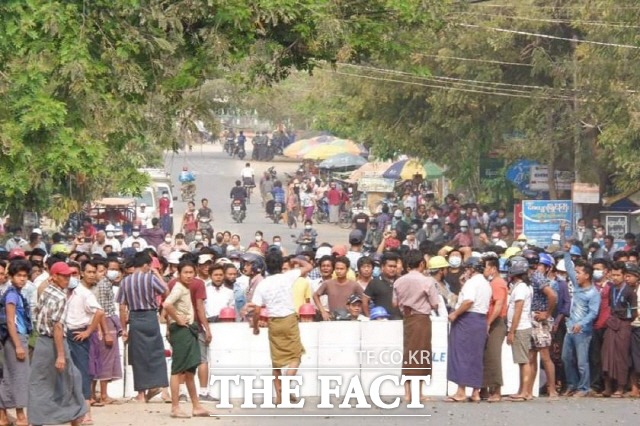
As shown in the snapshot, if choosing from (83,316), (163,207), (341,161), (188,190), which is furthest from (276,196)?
(83,316)

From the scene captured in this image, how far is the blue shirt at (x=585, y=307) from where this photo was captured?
18719 millimetres

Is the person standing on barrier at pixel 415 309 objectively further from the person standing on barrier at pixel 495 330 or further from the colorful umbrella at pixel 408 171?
the colorful umbrella at pixel 408 171

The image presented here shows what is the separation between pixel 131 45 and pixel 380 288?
12.8ft

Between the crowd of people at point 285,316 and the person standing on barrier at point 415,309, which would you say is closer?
the crowd of people at point 285,316

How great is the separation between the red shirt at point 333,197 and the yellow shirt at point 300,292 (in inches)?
1470

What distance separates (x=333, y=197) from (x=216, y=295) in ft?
124

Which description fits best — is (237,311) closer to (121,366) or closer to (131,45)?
(121,366)

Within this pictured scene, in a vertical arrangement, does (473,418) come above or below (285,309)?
below

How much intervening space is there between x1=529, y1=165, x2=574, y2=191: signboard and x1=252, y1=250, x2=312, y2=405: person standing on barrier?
85.7 ft

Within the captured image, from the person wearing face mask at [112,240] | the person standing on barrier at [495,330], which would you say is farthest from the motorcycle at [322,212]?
the person standing on barrier at [495,330]

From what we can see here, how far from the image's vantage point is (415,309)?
17.3 metres

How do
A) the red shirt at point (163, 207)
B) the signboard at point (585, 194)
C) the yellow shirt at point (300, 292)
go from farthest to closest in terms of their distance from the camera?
the red shirt at point (163, 207), the signboard at point (585, 194), the yellow shirt at point (300, 292)

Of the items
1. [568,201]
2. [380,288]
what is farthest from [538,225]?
[380,288]

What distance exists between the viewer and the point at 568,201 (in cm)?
3984
